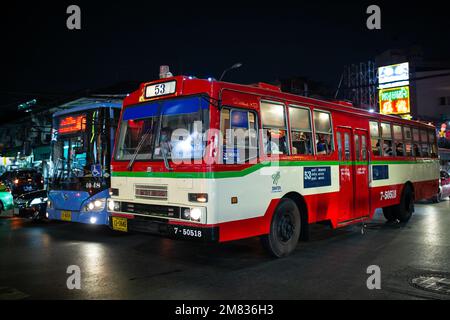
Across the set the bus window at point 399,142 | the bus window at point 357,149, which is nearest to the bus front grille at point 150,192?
the bus window at point 357,149

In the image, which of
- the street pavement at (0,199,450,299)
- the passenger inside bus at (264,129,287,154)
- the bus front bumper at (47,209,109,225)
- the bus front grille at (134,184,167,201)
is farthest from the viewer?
the bus front bumper at (47,209,109,225)

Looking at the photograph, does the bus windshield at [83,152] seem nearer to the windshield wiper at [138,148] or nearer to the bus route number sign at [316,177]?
the windshield wiper at [138,148]

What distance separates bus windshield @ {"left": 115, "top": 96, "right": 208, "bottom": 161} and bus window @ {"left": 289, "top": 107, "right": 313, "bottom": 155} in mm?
2351

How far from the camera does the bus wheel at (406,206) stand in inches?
503

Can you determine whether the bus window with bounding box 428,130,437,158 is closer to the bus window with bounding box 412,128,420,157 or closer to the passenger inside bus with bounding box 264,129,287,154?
the bus window with bounding box 412,128,420,157

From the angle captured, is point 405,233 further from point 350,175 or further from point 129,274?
point 129,274

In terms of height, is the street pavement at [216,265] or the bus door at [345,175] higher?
the bus door at [345,175]

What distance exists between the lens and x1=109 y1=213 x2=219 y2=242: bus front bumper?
643 cm

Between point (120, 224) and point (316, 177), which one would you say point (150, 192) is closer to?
point (120, 224)

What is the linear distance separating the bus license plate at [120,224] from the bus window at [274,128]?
2.92 m

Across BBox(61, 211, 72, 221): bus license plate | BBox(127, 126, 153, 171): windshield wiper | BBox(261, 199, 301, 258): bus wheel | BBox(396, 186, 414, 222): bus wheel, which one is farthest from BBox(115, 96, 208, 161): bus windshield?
BBox(396, 186, 414, 222): bus wheel

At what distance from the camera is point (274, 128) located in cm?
778

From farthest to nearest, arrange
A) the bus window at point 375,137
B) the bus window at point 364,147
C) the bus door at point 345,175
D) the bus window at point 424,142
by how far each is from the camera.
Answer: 1. the bus window at point 424,142
2. the bus window at point 375,137
3. the bus window at point 364,147
4. the bus door at point 345,175
